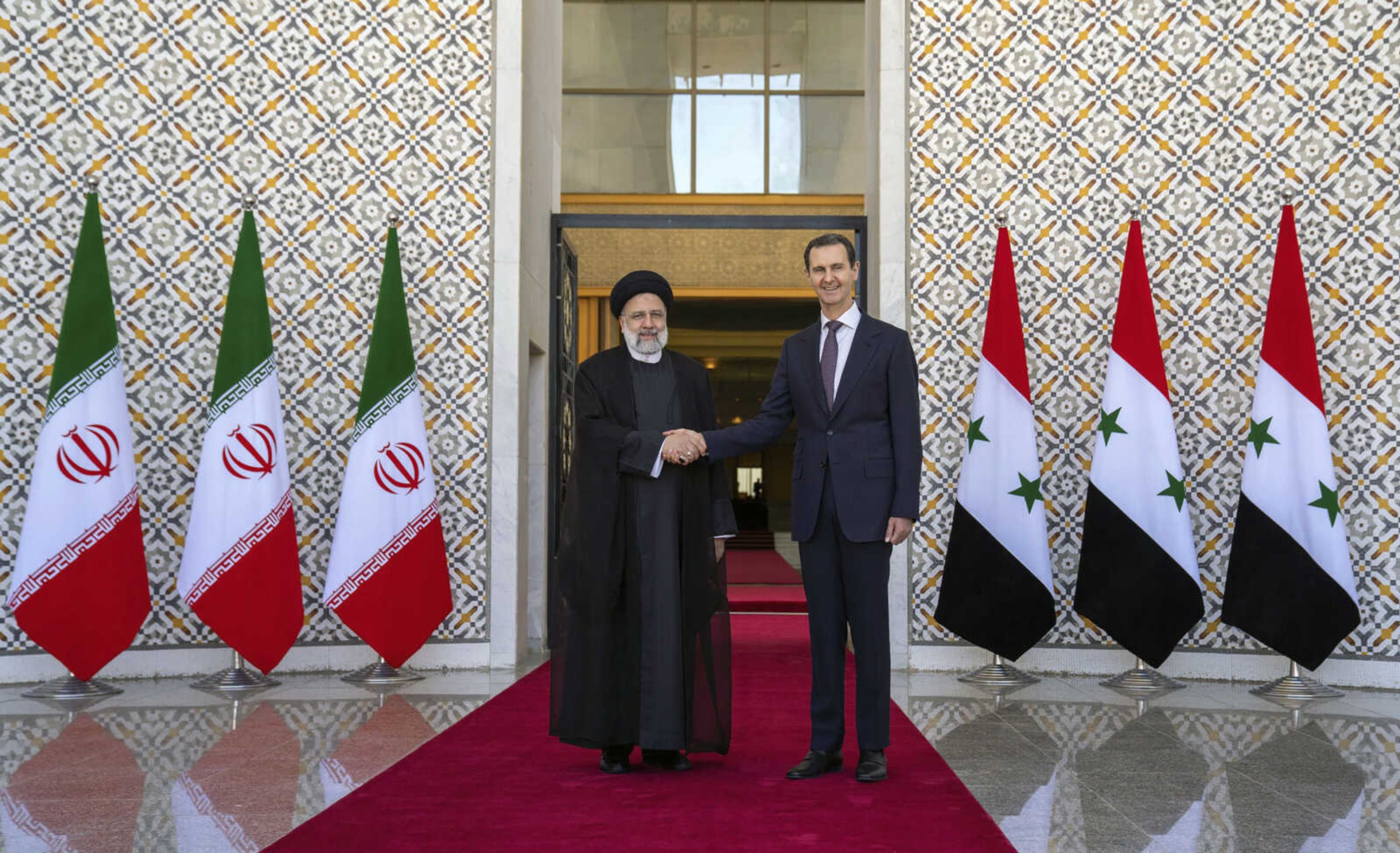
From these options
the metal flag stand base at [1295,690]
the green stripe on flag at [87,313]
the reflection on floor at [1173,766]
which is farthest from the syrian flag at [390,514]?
the metal flag stand base at [1295,690]

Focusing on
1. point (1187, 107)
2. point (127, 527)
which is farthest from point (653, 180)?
point (127, 527)

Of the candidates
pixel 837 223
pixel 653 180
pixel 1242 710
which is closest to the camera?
pixel 1242 710

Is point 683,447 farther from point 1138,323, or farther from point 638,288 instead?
point 1138,323

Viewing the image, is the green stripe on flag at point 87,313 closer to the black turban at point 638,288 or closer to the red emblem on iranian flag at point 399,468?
the red emblem on iranian flag at point 399,468

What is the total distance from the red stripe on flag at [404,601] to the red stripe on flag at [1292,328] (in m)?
4.15

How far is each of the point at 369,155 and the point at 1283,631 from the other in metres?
5.12

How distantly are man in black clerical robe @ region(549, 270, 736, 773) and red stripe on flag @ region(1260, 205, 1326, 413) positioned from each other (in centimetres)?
321

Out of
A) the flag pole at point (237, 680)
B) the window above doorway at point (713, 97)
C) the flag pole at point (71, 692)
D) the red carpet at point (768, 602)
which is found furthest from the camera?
the window above doorway at point (713, 97)

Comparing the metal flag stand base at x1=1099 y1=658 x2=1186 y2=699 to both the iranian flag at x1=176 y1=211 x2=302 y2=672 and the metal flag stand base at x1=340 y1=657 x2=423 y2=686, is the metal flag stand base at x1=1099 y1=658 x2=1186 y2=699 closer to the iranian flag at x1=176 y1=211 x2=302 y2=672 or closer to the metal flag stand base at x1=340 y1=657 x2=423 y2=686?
the metal flag stand base at x1=340 y1=657 x2=423 y2=686

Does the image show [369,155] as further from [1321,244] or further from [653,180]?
[653,180]

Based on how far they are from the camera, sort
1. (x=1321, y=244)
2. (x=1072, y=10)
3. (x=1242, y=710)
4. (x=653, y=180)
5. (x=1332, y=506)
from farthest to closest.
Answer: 1. (x=653, y=180)
2. (x=1072, y=10)
3. (x=1321, y=244)
4. (x=1332, y=506)
5. (x=1242, y=710)

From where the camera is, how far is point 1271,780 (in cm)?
383

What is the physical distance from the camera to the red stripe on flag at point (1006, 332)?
6.24 metres

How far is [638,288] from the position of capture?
4082 millimetres
